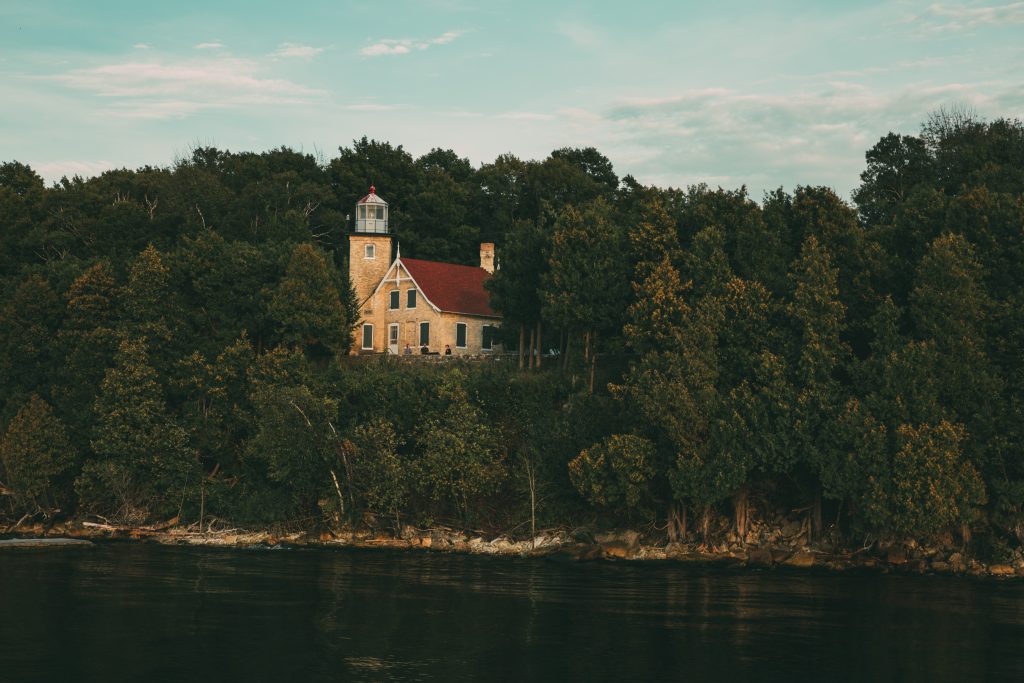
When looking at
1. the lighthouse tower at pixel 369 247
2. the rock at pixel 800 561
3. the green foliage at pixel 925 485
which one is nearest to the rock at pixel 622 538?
the rock at pixel 800 561

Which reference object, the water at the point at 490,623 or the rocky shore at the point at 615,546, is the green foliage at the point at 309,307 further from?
the water at the point at 490,623

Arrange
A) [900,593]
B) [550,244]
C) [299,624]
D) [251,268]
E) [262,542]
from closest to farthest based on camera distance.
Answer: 1. [299,624]
2. [900,593]
3. [262,542]
4. [550,244]
5. [251,268]

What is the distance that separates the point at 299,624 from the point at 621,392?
76.5 ft

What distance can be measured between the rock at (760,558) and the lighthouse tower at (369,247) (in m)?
A: 38.3

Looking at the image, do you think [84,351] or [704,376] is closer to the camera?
[704,376]

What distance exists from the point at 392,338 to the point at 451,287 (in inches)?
225

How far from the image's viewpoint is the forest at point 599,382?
47.9 m

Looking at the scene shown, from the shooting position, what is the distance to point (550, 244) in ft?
207

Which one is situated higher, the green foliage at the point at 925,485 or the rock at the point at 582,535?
the green foliage at the point at 925,485

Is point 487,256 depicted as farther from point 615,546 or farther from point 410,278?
point 615,546

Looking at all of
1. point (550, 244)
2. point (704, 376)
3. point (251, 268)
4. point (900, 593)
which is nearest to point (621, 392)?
point (704, 376)

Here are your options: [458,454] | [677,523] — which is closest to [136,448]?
[458,454]

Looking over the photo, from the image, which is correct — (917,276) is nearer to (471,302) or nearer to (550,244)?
(550,244)

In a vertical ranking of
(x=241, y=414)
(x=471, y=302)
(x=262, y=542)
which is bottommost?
(x=262, y=542)
